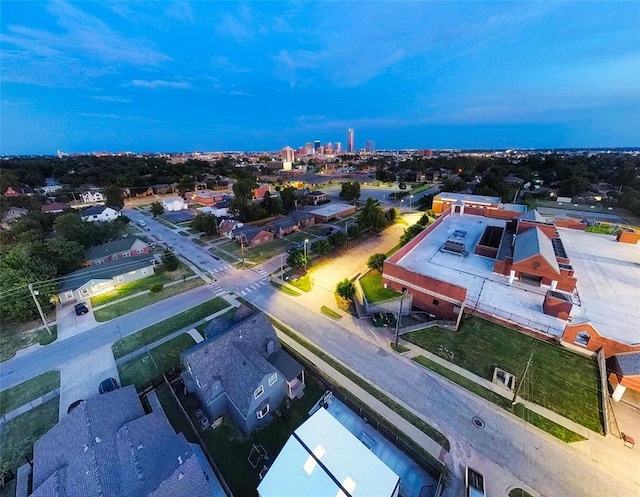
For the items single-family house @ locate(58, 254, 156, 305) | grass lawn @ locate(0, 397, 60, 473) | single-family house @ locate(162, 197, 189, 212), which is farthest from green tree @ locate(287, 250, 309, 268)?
single-family house @ locate(162, 197, 189, 212)

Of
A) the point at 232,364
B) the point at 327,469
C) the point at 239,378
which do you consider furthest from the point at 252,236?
the point at 327,469

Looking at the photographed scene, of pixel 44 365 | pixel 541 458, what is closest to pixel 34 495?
pixel 44 365

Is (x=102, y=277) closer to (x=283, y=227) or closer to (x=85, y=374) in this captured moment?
(x=85, y=374)

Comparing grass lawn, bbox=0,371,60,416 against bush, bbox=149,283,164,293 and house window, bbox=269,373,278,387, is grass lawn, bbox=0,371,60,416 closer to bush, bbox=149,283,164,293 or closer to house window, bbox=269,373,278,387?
bush, bbox=149,283,164,293

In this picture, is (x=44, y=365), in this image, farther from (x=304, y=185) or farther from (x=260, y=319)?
(x=304, y=185)

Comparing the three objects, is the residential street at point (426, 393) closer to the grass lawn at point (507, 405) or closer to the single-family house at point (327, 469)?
the grass lawn at point (507, 405)

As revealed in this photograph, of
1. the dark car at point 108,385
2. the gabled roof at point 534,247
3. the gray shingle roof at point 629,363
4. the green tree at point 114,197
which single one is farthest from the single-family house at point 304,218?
the gray shingle roof at point 629,363

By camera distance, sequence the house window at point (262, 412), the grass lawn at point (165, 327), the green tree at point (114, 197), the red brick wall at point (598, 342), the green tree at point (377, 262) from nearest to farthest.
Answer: the house window at point (262, 412), the red brick wall at point (598, 342), the grass lawn at point (165, 327), the green tree at point (377, 262), the green tree at point (114, 197)
